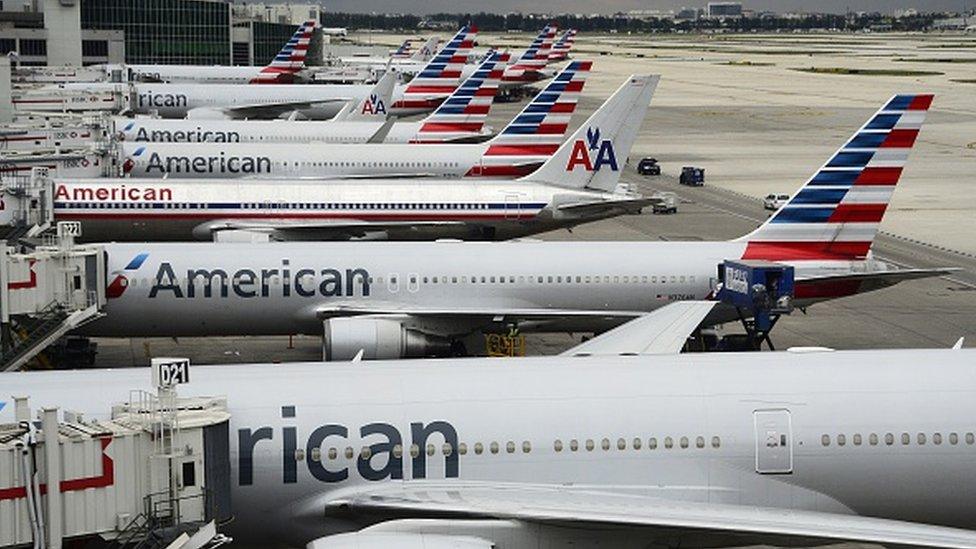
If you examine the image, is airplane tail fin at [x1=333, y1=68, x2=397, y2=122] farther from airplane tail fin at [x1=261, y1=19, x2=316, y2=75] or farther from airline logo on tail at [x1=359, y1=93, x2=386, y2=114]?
airplane tail fin at [x1=261, y1=19, x2=316, y2=75]

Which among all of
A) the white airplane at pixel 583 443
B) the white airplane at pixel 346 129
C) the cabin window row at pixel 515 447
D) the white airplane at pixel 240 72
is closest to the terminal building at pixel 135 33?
the white airplane at pixel 240 72

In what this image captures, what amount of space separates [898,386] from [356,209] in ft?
88.7

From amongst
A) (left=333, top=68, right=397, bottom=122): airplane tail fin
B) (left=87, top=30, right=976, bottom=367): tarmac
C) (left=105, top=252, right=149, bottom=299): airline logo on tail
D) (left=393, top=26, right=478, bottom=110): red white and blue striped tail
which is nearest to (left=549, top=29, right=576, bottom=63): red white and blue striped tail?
(left=87, top=30, right=976, bottom=367): tarmac

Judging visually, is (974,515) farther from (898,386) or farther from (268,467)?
(268,467)

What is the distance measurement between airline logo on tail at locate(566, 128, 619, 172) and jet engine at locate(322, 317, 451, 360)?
49.5 ft

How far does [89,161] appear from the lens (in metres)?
50.0

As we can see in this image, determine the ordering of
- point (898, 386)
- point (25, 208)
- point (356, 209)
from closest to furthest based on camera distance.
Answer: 1. point (898, 386)
2. point (25, 208)
3. point (356, 209)

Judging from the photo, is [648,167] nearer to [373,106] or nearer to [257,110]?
[373,106]

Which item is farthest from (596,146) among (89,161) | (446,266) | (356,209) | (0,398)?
(0,398)

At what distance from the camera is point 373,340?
31.4m

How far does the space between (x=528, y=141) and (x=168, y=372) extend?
38.1 meters

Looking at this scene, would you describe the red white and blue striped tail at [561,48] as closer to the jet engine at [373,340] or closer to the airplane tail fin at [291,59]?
the airplane tail fin at [291,59]

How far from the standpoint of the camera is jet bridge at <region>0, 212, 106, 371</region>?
25344 millimetres

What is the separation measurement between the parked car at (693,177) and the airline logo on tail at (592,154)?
26.7m
